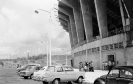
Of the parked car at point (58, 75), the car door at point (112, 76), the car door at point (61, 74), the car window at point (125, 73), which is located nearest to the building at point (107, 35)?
the parked car at point (58, 75)

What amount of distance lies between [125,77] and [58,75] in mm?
8281

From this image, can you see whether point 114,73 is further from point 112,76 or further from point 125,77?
point 125,77

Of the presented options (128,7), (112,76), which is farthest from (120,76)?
(128,7)

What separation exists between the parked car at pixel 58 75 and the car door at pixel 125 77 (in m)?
7.75

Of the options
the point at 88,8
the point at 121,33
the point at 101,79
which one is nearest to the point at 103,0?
the point at 88,8

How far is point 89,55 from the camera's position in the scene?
141 feet

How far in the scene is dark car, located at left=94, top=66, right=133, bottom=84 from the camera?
8336mm

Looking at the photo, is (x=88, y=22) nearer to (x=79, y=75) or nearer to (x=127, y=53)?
(x=127, y=53)

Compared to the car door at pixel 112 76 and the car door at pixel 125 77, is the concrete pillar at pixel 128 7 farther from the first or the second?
the car door at pixel 125 77

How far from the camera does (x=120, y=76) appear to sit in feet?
29.3

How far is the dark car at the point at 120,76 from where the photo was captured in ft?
27.3

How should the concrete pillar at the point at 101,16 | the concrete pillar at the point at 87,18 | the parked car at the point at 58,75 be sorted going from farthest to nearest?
1. the concrete pillar at the point at 87,18
2. the concrete pillar at the point at 101,16
3. the parked car at the point at 58,75

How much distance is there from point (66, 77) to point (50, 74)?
1.59 m

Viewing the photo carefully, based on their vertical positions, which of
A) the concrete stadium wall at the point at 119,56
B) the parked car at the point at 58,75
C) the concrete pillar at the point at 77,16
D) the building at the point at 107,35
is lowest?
the parked car at the point at 58,75
